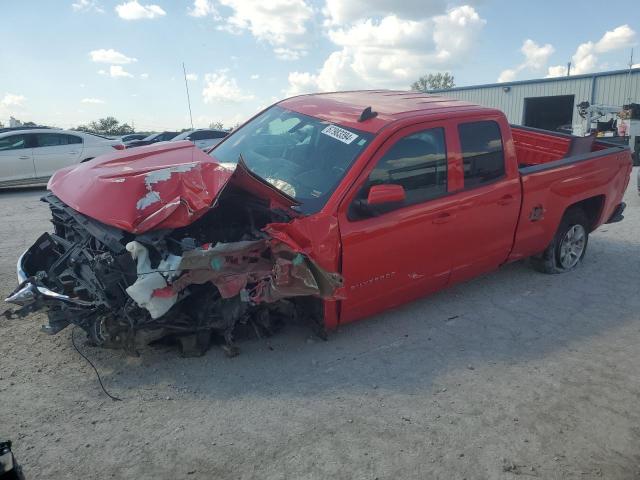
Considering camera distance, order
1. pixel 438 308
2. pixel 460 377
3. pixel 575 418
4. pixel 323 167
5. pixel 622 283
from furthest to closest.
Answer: pixel 622 283 < pixel 438 308 < pixel 323 167 < pixel 460 377 < pixel 575 418

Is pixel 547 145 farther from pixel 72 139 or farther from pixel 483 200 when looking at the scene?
pixel 72 139

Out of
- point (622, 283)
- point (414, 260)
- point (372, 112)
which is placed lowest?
point (622, 283)

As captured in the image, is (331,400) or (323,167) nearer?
(331,400)

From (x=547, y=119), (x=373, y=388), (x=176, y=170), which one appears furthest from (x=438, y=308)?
(x=547, y=119)

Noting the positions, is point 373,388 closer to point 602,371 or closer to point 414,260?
point 414,260

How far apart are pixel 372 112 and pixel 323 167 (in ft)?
2.22

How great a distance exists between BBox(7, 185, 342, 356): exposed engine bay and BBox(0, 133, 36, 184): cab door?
9.91 meters

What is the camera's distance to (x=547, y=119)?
3203 cm

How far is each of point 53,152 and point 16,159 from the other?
839mm

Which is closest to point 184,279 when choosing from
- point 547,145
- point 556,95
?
point 547,145

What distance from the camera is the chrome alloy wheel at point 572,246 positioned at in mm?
5721

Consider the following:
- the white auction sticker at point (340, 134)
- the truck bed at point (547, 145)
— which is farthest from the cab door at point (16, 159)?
the truck bed at point (547, 145)

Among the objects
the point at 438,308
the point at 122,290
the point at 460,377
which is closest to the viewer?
the point at 122,290

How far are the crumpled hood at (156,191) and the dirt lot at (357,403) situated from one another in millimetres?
1093
